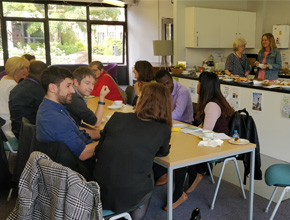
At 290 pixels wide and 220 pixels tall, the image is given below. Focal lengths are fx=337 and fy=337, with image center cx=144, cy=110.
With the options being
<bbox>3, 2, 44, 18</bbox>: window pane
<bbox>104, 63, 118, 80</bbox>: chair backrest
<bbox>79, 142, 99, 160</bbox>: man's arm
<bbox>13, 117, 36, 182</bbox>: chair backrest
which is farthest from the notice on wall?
<bbox>3, 2, 44, 18</bbox>: window pane

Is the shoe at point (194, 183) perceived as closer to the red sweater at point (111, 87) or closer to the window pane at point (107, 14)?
the red sweater at point (111, 87)

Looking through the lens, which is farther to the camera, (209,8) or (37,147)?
(209,8)

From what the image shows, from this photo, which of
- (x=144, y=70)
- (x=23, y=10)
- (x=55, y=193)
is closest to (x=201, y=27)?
(x=144, y=70)

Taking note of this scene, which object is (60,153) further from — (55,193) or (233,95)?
(233,95)

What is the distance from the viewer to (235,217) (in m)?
2.68

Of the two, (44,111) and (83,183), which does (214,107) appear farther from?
(83,183)

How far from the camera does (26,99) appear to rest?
3172 mm

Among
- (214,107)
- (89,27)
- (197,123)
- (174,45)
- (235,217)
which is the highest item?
(89,27)

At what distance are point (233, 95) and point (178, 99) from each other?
1.49 meters

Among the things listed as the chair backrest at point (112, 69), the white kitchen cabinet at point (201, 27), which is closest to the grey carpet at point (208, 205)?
the white kitchen cabinet at point (201, 27)

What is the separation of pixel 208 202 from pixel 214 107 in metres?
0.84

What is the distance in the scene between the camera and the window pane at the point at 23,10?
33.0 feet

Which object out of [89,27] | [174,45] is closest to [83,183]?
[174,45]

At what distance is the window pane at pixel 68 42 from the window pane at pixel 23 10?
19.0 inches
